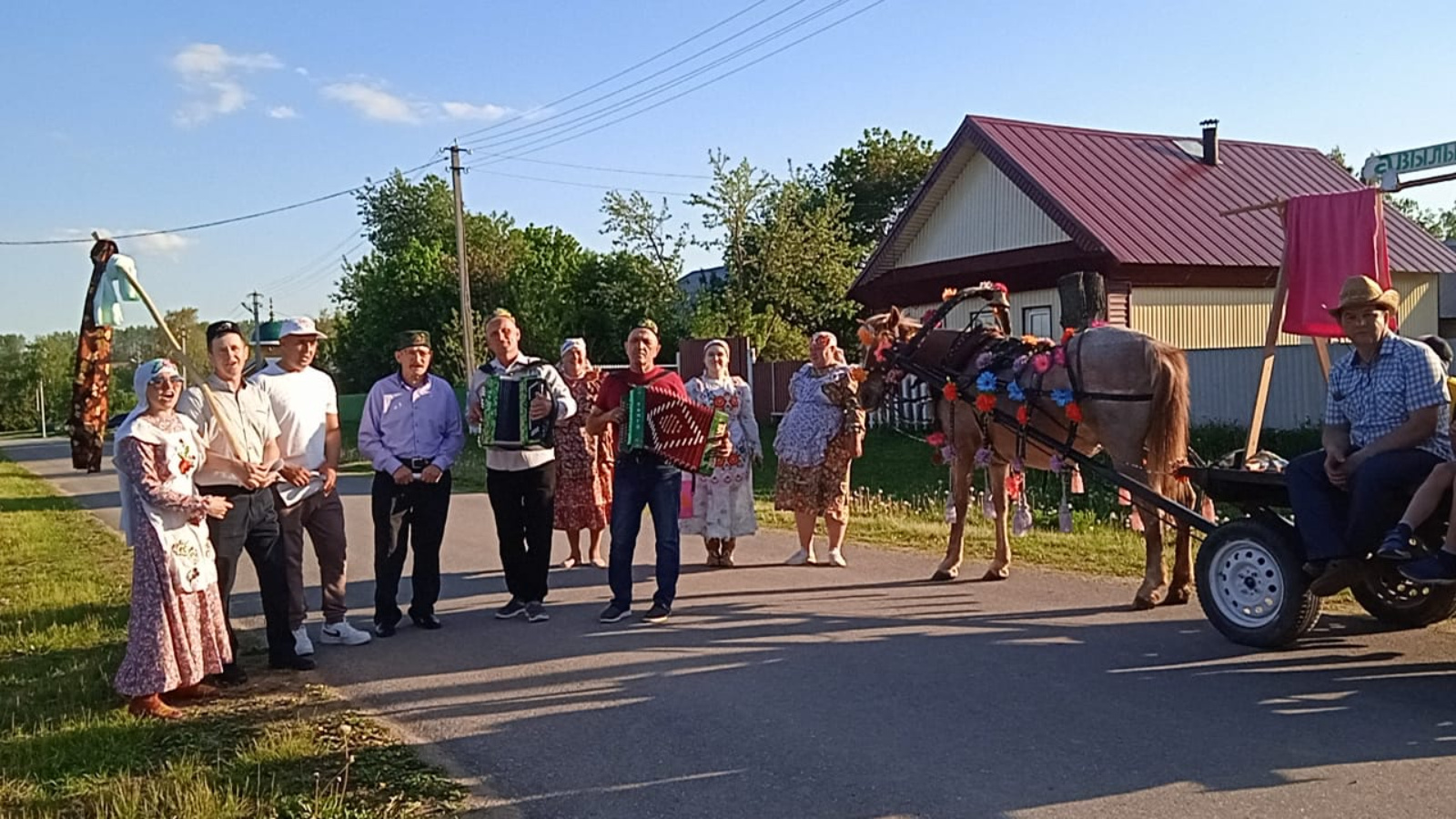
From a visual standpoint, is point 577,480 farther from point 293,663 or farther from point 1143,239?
point 1143,239

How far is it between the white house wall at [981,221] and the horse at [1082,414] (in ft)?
48.1

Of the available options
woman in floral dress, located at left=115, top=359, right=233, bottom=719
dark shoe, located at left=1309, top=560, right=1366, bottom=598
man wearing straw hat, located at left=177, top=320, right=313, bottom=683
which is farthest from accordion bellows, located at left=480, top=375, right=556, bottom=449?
dark shoe, located at left=1309, top=560, right=1366, bottom=598

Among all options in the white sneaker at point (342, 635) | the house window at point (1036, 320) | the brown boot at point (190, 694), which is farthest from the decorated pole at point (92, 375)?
the house window at point (1036, 320)

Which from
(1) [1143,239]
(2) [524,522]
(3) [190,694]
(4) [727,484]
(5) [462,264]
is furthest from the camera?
(5) [462,264]

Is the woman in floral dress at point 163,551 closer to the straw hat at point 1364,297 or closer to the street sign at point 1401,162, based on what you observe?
the straw hat at point 1364,297

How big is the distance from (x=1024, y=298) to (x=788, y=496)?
15329 millimetres

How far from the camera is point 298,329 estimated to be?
7082 millimetres

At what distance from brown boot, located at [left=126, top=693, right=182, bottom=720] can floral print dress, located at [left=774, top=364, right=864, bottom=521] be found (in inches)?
197

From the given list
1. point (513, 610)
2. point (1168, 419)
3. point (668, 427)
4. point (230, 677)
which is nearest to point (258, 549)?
point (230, 677)

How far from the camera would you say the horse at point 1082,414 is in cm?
727

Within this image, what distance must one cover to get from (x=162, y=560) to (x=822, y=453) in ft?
16.9

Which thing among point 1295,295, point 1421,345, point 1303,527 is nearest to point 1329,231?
point 1295,295

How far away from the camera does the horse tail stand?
723 cm

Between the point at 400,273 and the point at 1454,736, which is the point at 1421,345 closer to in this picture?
the point at 1454,736
